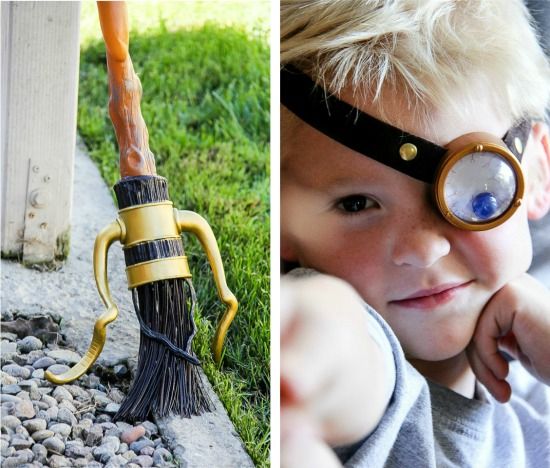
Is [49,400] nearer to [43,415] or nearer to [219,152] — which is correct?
[43,415]

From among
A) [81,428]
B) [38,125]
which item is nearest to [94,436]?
[81,428]

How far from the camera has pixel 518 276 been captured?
136 centimetres

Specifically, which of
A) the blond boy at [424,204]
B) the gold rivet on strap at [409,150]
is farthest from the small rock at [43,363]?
the gold rivet on strap at [409,150]

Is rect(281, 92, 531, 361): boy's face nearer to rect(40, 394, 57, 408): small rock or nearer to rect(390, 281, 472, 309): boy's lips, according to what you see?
rect(390, 281, 472, 309): boy's lips

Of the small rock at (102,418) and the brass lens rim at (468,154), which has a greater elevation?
the brass lens rim at (468,154)

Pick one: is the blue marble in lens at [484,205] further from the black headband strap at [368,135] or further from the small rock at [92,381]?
the small rock at [92,381]

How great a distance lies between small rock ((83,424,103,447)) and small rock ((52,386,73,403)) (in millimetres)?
57

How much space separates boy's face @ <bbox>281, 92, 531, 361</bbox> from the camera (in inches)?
51.2

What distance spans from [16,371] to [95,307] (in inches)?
5.9

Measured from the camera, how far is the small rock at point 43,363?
4.45ft

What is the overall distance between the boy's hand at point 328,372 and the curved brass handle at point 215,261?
0.14 metres

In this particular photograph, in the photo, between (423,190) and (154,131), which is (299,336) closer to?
(423,190)

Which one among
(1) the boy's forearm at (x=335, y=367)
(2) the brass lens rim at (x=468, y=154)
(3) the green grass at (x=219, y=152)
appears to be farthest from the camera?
(3) the green grass at (x=219, y=152)

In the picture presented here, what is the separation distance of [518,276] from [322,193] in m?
0.32
